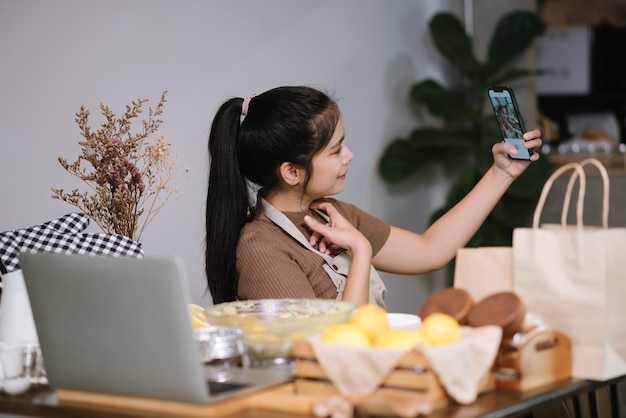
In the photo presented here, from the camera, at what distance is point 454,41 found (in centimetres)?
552

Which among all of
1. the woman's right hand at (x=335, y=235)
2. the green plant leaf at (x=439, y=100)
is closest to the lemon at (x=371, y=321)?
the woman's right hand at (x=335, y=235)

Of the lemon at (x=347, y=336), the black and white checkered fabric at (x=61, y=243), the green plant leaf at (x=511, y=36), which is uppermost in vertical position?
the green plant leaf at (x=511, y=36)

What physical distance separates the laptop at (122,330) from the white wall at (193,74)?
6.75 feet

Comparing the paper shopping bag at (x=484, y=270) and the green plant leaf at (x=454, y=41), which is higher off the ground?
the green plant leaf at (x=454, y=41)

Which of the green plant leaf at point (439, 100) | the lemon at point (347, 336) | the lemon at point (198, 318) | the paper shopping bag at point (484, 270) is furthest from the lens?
the green plant leaf at point (439, 100)

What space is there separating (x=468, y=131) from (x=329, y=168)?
307 centimetres

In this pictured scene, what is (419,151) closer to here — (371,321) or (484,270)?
(484,270)

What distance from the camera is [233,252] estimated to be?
251 centimetres

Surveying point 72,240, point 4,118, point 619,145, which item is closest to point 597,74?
point 619,145

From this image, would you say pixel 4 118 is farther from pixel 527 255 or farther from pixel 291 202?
pixel 527 255

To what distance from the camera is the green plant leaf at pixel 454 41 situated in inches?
217

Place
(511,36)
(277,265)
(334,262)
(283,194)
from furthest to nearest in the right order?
(511,36) → (283,194) → (334,262) → (277,265)

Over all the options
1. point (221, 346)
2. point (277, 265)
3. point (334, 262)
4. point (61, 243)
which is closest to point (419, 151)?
point (334, 262)

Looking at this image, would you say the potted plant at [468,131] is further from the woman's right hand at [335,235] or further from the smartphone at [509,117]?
the smartphone at [509,117]
